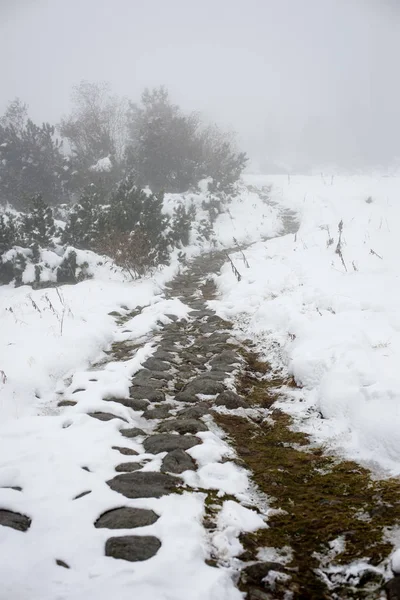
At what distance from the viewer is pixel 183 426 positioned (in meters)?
4.19

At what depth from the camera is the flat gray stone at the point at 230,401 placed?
479 cm

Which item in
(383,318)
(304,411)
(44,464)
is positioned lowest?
(304,411)

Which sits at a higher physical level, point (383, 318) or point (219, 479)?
point (383, 318)

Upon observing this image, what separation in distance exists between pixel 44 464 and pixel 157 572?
69.3 inches

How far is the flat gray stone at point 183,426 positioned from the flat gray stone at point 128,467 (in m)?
0.75

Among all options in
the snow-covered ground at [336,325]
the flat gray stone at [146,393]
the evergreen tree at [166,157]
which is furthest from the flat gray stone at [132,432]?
the evergreen tree at [166,157]

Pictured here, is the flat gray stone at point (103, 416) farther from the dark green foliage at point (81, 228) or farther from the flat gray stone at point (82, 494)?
the dark green foliage at point (81, 228)

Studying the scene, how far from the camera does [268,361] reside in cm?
624

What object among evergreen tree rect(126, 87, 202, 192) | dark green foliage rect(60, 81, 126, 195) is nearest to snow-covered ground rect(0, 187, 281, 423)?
dark green foliage rect(60, 81, 126, 195)

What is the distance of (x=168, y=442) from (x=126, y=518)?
1179 millimetres

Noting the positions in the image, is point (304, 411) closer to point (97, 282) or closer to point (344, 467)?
point (344, 467)

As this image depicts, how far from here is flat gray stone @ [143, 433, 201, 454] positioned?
12.3 ft

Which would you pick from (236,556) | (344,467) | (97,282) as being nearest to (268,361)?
(344,467)

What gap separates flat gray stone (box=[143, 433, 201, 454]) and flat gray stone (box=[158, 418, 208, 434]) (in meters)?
0.16
